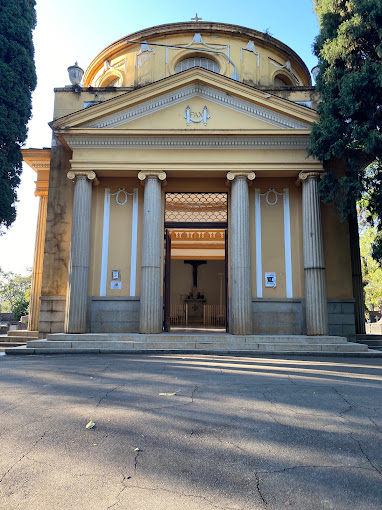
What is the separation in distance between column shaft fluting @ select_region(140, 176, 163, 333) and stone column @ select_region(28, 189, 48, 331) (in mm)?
4768

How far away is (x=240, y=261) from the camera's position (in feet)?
37.3

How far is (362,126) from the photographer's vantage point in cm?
1030

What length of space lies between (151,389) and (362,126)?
871 cm

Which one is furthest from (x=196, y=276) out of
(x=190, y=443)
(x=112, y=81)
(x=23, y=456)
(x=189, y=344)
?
(x=23, y=456)

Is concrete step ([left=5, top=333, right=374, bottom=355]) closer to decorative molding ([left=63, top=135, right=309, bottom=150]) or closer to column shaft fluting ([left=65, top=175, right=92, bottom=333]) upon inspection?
column shaft fluting ([left=65, top=175, right=92, bottom=333])

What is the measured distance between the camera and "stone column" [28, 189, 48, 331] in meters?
13.8

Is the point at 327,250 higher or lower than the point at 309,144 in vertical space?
lower

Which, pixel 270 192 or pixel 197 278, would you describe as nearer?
pixel 270 192

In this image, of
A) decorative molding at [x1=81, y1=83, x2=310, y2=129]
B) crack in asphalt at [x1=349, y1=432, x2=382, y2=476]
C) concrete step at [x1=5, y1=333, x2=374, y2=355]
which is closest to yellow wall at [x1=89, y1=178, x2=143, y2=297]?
decorative molding at [x1=81, y1=83, x2=310, y2=129]

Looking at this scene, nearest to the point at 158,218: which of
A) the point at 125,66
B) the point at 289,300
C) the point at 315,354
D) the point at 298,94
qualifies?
the point at 289,300

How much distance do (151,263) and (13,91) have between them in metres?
7.63

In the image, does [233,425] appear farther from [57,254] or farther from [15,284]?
[15,284]

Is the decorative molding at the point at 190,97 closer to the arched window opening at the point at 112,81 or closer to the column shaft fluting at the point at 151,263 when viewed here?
the column shaft fluting at the point at 151,263

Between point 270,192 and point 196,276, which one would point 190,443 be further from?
point 196,276
